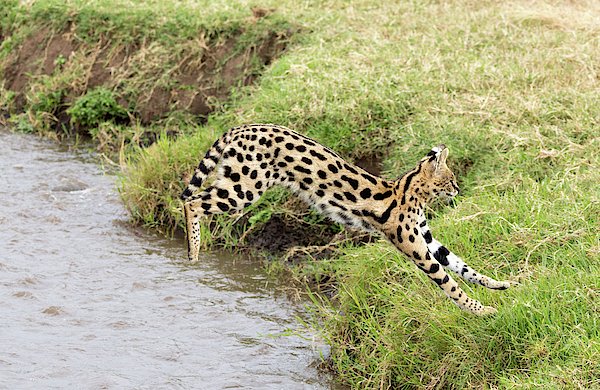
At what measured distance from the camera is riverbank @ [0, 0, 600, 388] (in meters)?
6.50

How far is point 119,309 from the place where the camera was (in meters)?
8.28

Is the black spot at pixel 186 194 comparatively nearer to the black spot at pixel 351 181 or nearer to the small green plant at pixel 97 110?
the black spot at pixel 351 181

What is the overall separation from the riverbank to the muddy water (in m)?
0.40

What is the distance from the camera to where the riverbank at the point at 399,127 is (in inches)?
256

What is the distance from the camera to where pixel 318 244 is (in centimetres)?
911

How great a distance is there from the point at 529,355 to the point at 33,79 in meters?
8.89

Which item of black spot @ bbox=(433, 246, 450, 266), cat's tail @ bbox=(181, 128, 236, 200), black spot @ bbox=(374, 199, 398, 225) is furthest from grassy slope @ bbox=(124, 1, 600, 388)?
cat's tail @ bbox=(181, 128, 236, 200)

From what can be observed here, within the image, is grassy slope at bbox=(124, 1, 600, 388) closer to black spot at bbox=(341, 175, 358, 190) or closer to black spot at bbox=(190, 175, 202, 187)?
black spot at bbox=(341, 175, 358, 190)

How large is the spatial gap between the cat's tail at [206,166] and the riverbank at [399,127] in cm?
130

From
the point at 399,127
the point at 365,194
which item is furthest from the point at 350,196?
the point at 399,127

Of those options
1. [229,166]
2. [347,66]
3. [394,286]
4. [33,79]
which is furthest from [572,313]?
[33,79]

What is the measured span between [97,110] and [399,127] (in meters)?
4.41

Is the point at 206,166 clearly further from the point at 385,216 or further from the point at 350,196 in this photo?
the point at 385,216

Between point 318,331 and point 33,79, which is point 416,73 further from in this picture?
point 33,79
